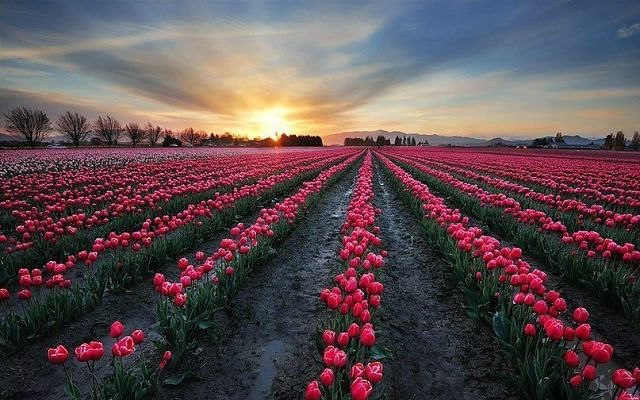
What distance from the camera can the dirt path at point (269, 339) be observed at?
11.8 feet

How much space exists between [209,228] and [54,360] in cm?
604

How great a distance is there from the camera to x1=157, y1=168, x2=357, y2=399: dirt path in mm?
3605

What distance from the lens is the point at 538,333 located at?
11.9ft

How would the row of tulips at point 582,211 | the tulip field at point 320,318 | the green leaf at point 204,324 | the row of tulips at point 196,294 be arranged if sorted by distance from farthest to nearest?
1. the row of tulips at point 582,211
2. the green leaf at point 204,324
3. the row of tulips at point 196,294
4. the tulip field at point 320,318

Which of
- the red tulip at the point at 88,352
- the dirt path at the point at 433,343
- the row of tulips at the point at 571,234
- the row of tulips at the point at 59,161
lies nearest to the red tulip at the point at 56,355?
the red tulip at the point at 88,352

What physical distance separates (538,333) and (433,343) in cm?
120

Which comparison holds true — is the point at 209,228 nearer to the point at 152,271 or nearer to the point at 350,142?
the point at 152,271

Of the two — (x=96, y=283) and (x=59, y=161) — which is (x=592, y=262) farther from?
(x=59, y=161)

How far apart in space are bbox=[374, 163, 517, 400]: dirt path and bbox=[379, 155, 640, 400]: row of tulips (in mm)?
293

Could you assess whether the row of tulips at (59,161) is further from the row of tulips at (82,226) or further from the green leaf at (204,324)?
the green leaf at (204,324)

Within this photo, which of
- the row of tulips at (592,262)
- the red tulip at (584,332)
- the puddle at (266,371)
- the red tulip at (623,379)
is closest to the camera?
the red tulip at (623,379)

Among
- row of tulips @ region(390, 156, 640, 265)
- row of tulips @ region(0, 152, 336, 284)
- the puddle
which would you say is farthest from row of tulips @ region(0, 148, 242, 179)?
row of tulips @ region(390, 156, 640, 265)

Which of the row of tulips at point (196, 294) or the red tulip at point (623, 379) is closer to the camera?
the red tulip at point (623, 379)

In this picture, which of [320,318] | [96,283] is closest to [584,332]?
[320,318]
